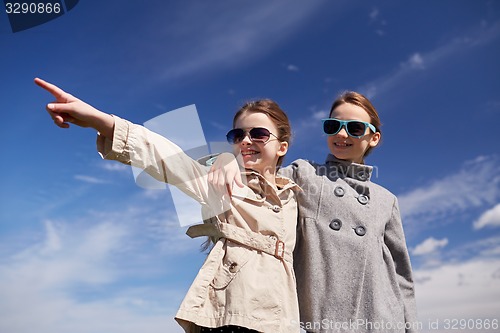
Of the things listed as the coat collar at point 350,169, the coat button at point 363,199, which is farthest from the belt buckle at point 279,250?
the coat collar at point 350,169

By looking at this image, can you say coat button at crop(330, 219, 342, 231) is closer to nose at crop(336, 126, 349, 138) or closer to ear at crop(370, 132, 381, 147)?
nose at crop(336, 126, 349, 138)

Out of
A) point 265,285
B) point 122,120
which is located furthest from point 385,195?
point 122,120

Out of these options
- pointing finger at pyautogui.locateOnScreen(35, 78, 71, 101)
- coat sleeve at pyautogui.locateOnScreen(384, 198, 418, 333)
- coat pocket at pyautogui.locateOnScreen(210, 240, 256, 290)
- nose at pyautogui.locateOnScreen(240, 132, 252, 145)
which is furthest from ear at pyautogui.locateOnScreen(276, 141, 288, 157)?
pointing finger at pyautogui.locateOnScreen(35, 78, 71, 101)

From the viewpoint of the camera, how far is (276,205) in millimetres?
3773

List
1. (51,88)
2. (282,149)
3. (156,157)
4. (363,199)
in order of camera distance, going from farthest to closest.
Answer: (363,199) → (282,149) → (156,157) → (51,88)

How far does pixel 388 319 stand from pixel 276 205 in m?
1.20

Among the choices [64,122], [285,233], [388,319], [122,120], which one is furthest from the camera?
[388,319]

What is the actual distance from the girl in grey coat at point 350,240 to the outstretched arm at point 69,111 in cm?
93

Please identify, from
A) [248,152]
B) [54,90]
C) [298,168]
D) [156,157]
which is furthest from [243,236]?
[54,90]

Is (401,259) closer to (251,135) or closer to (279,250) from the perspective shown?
(279,250)

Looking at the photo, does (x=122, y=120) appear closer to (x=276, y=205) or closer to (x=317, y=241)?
(x=276, y=205)

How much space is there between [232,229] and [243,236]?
0.27 ft

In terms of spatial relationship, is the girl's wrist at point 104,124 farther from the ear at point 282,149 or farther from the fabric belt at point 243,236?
the ear at point 282,149

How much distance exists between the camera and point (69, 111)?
8.91ft
